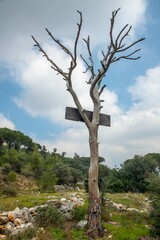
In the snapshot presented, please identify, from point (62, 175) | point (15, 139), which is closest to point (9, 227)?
point (62, 175)

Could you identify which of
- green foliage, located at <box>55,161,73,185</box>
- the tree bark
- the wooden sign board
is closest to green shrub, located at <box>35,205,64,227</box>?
the tree bark

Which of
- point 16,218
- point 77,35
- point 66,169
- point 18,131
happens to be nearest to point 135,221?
point 16,218

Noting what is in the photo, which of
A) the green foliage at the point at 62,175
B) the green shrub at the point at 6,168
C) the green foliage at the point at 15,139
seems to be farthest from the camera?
the green foliage at the point at 15,139

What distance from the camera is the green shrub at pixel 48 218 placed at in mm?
8094

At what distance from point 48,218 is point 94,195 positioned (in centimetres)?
157

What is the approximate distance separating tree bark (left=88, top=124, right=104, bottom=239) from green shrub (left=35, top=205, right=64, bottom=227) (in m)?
1.16

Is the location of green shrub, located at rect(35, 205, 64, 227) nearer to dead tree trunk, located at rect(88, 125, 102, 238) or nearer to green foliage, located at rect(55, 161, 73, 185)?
dead tree trunk, located at rect(88, 125, 102, 238)

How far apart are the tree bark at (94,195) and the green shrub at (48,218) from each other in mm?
1159

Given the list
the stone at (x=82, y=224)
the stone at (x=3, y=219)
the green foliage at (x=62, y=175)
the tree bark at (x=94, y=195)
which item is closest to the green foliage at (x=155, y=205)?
the tree bark at (x=94, y=195)

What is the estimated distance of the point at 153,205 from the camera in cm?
808

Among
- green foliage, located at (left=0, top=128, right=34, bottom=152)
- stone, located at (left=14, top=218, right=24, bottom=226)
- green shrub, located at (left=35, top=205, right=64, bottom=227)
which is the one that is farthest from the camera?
green foliage, located at (left=0, top=128, right=34, bottom=152)

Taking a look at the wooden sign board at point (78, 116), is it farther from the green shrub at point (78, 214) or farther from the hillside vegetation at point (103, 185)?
the green shrub at point (78, 214)

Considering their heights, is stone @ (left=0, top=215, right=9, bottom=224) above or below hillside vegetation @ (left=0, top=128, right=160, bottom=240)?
below

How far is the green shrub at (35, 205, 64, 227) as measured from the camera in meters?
8.09
